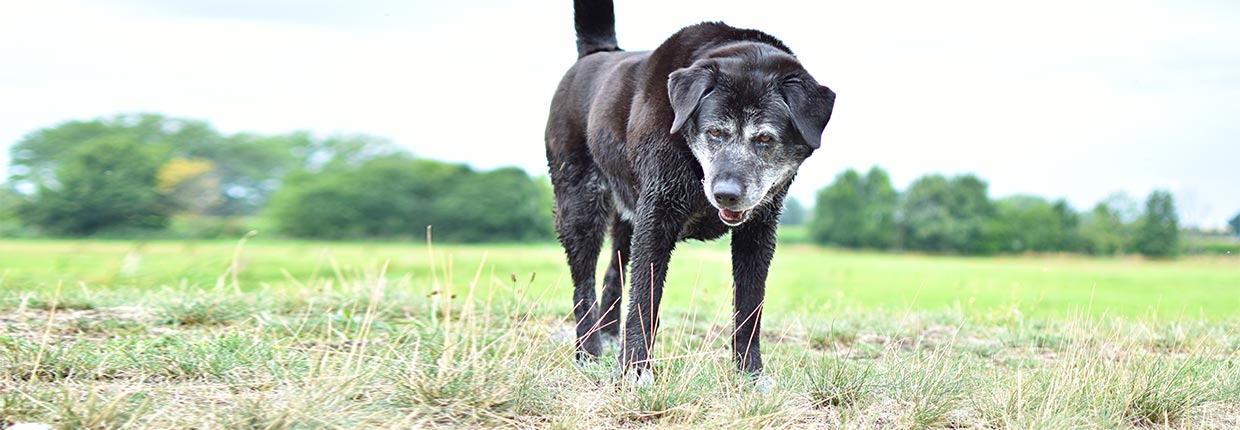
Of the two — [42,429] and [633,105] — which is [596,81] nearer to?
[633,105]

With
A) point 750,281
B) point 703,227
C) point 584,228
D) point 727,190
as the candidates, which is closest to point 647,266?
point 703,227

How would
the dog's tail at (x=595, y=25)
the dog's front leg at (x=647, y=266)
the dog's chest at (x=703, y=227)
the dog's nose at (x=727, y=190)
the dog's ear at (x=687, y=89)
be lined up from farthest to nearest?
the dog's tail at (x=595, y=25)
the dog's chest at (x=703, y=227)
the dog's front leg at (x=647, y=266)
the dog's ear at (x=687, y=89)
the dog's nose at (x=727, y=190)

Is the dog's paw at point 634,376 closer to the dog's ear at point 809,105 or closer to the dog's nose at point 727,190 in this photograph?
the dog's nose at point 727,190

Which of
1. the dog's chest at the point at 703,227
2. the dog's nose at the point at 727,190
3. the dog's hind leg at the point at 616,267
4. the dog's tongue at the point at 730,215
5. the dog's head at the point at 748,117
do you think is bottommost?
the dog's hind leg at the point at 616,267

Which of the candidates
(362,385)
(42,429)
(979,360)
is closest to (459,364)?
(362,385)

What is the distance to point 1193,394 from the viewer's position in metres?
4.95

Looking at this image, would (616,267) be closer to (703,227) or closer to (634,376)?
(703,227)

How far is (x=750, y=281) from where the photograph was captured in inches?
209

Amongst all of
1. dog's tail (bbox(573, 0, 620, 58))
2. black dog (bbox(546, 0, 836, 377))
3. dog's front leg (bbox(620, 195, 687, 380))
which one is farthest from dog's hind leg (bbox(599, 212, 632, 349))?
dog's tail (bbox(573, 0, 620, 58))

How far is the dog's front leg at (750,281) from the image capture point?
527 cm

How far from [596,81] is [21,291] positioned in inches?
180

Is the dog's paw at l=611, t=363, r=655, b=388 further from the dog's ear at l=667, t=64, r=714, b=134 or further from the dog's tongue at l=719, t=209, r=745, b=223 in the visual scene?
the dog's ear at l=667, t=64, r=714, b=134

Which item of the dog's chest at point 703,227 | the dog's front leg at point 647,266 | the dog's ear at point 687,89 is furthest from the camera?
the dog's chest at point 703,227

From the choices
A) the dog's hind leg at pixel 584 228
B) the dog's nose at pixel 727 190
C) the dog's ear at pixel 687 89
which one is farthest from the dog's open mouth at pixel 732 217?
the dog's hind leg at pixel 584 228
